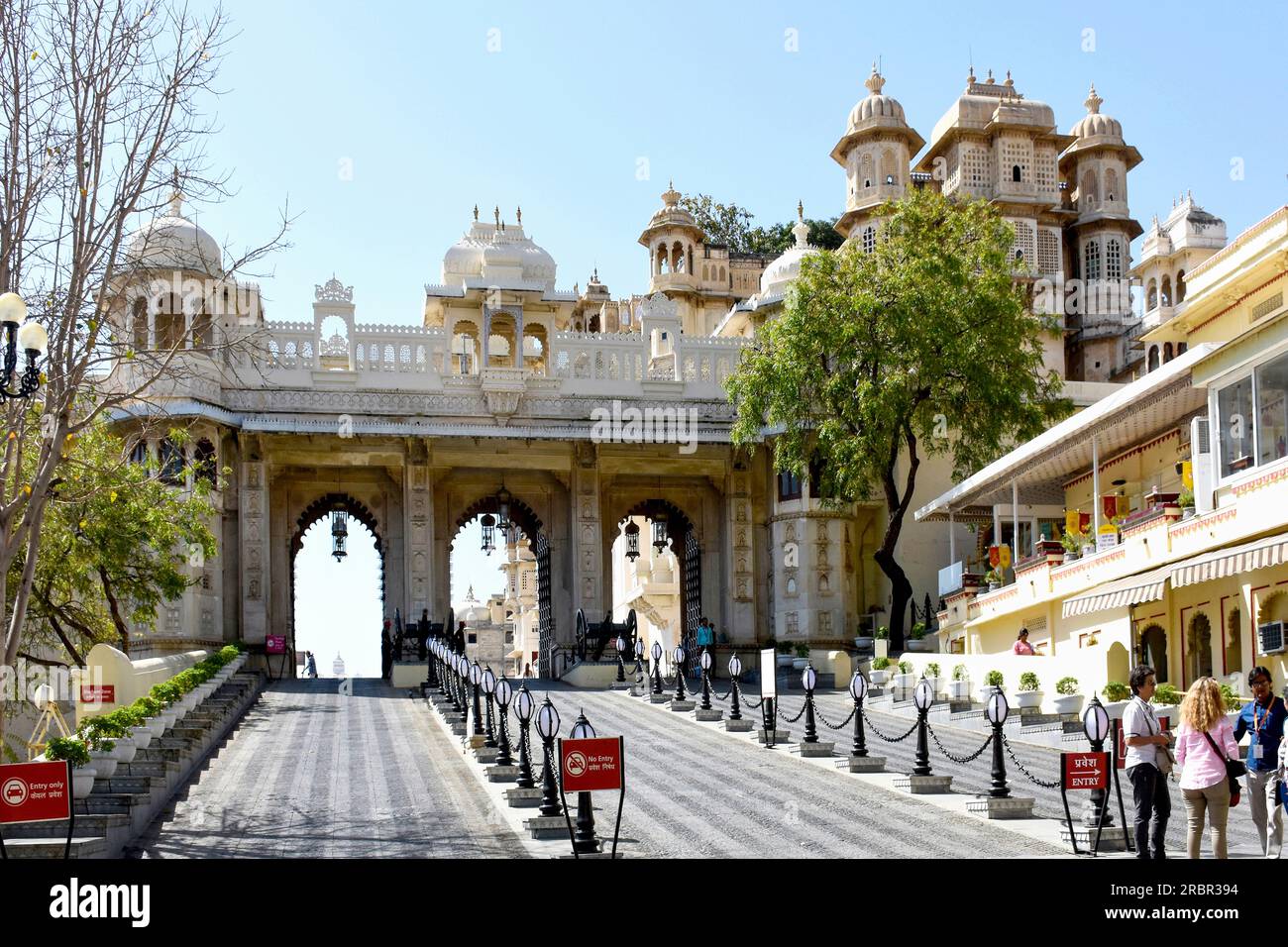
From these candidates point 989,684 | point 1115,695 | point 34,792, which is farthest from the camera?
point 989,684

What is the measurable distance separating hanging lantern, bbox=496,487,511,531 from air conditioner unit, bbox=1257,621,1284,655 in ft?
69.8

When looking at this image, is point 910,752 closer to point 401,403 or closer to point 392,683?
point 392,683

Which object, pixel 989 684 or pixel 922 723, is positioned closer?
pixel 922 723

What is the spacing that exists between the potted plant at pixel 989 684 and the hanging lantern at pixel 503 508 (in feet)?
51.7

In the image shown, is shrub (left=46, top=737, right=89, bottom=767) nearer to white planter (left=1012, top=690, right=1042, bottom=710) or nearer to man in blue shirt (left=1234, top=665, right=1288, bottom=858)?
man in blue shirt (left=1234, top=665, right=1288, bottom=858)

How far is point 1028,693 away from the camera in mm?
24484

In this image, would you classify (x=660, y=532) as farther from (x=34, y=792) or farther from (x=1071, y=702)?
(x=34, y=792)

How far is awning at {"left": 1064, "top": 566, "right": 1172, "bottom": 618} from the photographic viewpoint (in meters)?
23.9

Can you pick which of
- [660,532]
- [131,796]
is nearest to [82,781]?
[131,796]


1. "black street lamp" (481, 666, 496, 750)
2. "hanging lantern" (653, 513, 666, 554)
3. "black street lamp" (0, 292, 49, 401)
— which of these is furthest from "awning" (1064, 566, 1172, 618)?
"hanging lantern" (653, 513, 666, 554)

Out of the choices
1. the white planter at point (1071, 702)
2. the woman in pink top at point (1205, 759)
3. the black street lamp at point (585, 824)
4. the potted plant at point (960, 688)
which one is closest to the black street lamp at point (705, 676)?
the potted plant at point (960, 688)

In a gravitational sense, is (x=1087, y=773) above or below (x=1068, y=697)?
above

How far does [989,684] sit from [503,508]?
1680 centimetres
